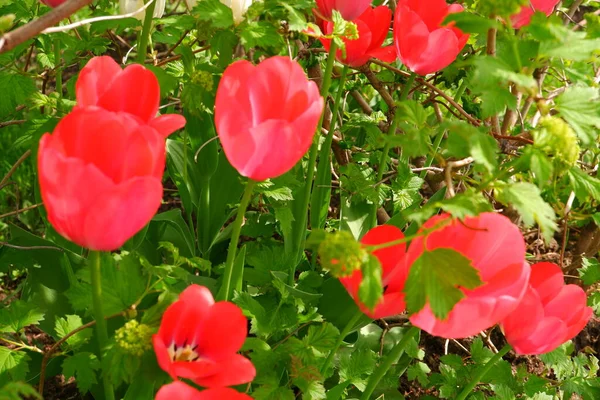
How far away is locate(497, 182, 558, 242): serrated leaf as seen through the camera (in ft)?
2.43

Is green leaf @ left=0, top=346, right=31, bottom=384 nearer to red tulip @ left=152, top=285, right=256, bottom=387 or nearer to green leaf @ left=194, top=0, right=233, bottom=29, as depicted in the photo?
red tulip @ left=152, top=285, right=256, bottom=387

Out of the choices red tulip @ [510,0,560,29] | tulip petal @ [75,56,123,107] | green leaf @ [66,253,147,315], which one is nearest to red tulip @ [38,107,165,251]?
tulip petal @ [75,56,123,107]

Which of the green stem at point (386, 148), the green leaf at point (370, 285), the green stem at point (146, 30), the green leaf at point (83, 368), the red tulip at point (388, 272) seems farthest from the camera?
the green stem at point (386, 148)

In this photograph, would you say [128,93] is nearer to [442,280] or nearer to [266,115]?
[266,115]

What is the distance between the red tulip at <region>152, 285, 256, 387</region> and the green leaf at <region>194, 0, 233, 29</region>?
1.35 ft

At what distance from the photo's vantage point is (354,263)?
2.47 feet

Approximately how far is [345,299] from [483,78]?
24.2 inches

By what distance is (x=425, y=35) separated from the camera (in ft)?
3.84

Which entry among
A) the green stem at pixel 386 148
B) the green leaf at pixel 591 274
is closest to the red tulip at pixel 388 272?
the green stem at pixel 386 148

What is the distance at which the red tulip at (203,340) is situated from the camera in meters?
0.79

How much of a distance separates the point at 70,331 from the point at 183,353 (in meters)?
0.33

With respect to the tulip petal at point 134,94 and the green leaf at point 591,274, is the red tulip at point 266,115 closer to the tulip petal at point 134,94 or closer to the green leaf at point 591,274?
the tulip petal at point 134,94

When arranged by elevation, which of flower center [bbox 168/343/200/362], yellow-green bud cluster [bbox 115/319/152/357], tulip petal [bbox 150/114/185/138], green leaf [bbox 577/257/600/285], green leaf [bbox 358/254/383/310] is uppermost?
tulip petal [bbox 150/114/185/138]

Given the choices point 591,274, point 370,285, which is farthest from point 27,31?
point 591,274
